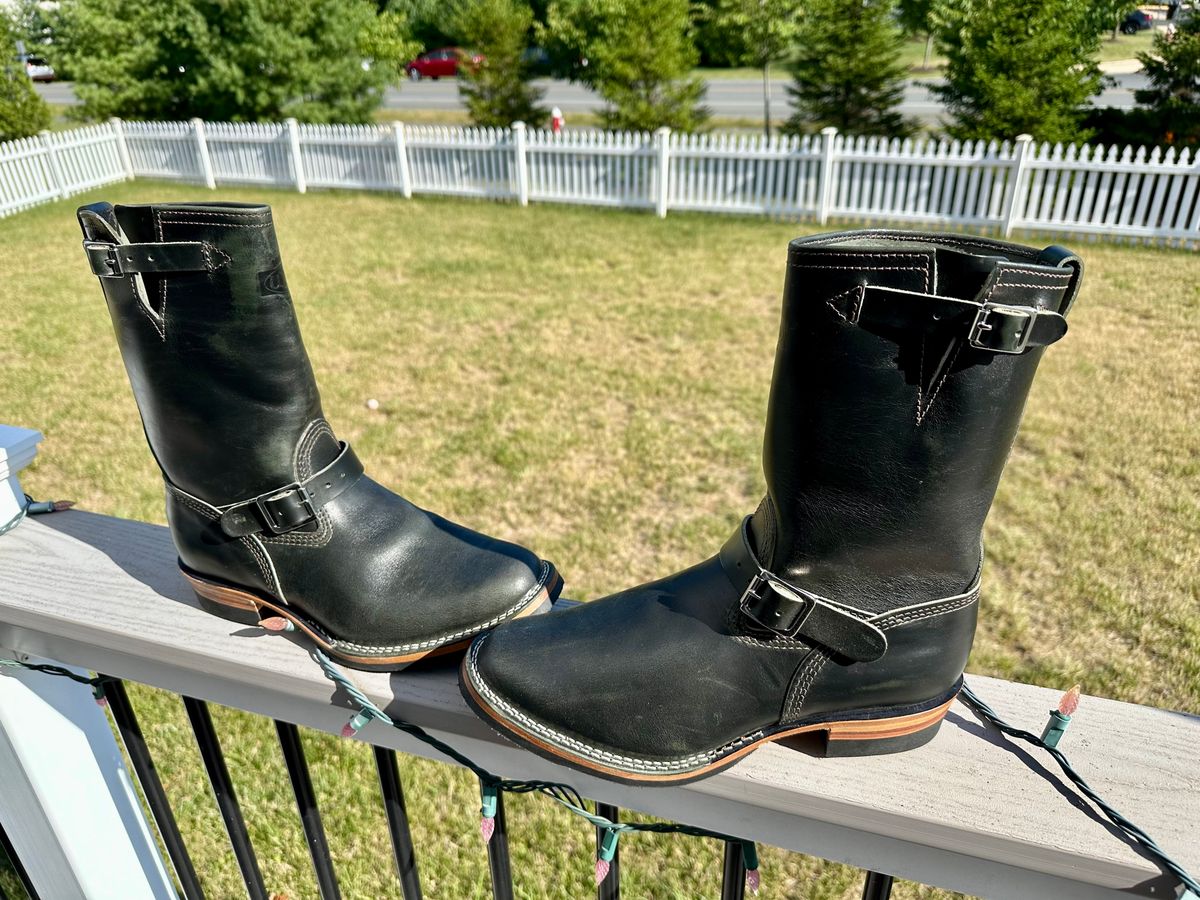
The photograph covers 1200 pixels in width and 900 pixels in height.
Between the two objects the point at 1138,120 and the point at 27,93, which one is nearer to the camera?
the point at 1138,120

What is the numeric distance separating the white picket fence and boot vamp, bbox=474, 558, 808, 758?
10057mm

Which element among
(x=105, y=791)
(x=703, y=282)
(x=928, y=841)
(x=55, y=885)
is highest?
(x=928, y=841)

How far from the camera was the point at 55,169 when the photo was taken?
12172 millimetres

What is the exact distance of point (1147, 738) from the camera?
89 centimetres

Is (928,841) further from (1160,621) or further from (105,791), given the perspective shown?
(1160,621)

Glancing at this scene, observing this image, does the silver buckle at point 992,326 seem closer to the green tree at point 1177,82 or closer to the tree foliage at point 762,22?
the green tree at point 1177,82

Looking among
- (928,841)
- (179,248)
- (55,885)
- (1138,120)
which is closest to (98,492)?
(55,885)

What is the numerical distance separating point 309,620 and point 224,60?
657 inches

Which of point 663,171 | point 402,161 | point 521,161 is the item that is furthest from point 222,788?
A: point 402,161

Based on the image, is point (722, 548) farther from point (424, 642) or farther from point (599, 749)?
point (424, 642)

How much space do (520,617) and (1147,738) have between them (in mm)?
747

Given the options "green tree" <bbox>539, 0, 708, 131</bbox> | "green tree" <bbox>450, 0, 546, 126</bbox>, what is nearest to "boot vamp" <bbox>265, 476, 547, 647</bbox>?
"green tree" <bbox>539, 0, 708, 131</bbox>

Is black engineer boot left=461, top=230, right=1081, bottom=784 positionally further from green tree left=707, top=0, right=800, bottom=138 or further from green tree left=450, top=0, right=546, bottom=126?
green tree left=707, top=0, right=800, bottom=138

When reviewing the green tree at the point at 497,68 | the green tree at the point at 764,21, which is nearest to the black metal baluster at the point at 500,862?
the green tree at the point at 497,68
